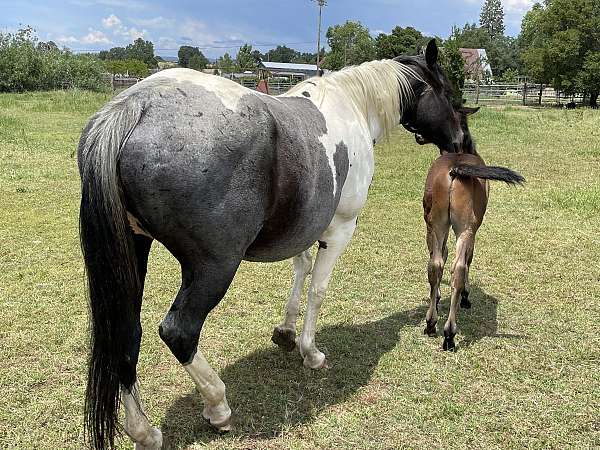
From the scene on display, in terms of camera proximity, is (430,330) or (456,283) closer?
(456,283)

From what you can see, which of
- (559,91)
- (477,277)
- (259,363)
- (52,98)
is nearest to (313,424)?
(259,363)

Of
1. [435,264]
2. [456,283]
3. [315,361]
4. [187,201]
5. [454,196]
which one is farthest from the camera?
[435,264]

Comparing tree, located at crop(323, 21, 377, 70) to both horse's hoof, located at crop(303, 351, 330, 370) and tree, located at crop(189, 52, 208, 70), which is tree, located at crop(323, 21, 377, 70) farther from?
horse's hoof, located at crop(303, 351, 330, 370)

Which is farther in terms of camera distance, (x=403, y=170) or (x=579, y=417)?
(x=403, y=170)

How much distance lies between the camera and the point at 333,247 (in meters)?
3.39

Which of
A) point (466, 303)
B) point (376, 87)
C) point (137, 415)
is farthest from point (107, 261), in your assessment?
point (466, 303)

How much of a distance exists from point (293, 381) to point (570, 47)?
35.2 metres

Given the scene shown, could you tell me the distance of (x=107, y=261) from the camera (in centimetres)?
219

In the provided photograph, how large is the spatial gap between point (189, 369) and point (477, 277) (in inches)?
141

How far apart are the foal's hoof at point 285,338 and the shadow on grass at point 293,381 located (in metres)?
0.07

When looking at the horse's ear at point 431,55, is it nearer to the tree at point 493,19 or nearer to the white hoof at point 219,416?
the white hoof at point 219,416

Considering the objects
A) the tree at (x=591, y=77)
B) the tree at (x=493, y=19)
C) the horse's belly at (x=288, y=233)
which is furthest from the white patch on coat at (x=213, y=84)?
the tree at (x=493, y=19)

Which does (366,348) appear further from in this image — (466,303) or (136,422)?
(136,422)

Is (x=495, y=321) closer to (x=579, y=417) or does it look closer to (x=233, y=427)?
(x=579, y=417)
